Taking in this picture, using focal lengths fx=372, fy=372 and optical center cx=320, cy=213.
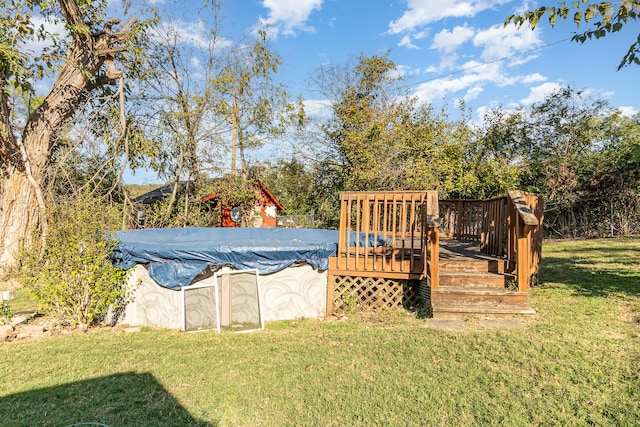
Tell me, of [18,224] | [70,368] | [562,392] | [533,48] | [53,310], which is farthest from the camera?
[533,48]

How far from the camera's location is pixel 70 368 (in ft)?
13.0

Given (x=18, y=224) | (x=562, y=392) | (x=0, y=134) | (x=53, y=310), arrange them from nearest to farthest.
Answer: (x=562, y=392) → (x=53, y=310) → (x=0, y=134) → (x=18, y=224)

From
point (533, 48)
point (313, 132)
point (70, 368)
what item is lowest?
Answer: point (70, 368)

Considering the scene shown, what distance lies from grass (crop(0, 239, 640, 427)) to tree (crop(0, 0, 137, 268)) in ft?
19.0

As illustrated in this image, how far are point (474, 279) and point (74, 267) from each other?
572cm

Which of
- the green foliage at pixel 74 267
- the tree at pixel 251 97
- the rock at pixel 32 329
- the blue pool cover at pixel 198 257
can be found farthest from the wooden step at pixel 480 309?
the tree at pixel 251 97

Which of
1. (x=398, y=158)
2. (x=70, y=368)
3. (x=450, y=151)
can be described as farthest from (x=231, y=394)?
(x=450, y=151)

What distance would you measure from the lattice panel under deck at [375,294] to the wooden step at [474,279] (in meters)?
0.77

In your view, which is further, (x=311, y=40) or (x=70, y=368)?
(x=311, y=40)

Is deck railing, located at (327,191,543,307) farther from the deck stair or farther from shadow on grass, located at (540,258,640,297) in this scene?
shadow on grass, located at (540,258,640,297)

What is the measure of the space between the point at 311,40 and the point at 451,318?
45.5ft

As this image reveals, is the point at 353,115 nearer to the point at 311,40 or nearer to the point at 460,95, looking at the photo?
the point at 311,40

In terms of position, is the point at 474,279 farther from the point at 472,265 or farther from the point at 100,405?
the point at 100,405

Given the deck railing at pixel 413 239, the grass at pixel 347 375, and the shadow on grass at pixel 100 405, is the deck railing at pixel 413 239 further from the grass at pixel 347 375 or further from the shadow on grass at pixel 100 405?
the shadow on grass at pixel 100 405
